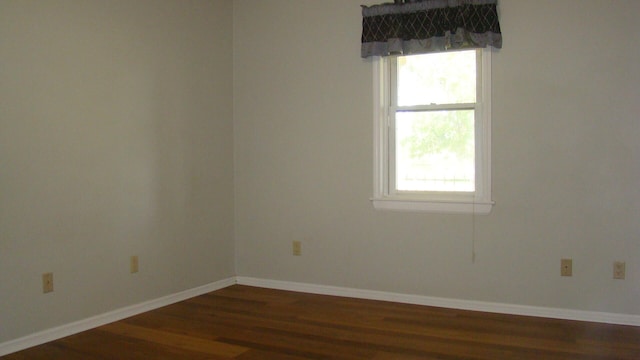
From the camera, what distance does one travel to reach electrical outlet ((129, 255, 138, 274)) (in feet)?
12.3

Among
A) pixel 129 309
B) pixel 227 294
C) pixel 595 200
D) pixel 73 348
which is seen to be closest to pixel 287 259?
pixel 227 294

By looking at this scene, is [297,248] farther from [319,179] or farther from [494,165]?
[494,165]

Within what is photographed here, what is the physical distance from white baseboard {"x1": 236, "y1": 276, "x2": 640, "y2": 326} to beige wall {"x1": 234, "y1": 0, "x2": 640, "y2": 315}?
0.14 feet

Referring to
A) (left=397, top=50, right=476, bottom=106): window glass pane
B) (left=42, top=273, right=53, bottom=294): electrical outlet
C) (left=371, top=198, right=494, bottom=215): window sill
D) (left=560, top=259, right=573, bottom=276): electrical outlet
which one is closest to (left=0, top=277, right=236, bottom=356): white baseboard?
(left=42, top=273, right=53, bottom=294): electrical outlet

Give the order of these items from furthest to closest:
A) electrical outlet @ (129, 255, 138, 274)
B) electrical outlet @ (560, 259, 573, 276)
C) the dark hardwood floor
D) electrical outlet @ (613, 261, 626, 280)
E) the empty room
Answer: electrical outlet @ (129, 255, 138, 274), electrical outlet @ (560, 259, 573, 276), electrical outlet @ (613, 261, 626, 280), the empty room, the dark hardwood floor

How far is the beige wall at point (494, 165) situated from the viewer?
3482mm

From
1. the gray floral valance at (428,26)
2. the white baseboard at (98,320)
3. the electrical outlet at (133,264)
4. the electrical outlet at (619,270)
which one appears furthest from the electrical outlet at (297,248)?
the electrical outlet at (619,270)

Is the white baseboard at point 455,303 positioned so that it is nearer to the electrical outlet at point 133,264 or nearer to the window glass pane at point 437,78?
the electrical outlet at point 133,264

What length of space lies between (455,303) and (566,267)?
78 centimetres

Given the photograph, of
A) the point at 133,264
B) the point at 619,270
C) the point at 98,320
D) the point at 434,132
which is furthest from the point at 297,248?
the point at 619,270

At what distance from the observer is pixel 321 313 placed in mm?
3783

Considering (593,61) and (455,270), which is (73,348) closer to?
(455,270)

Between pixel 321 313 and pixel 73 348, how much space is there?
5.10 feet

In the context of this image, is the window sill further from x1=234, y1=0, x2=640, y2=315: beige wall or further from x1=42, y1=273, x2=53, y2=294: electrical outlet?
x1=42, y1=273, x2=53, y2=294: electrical outlet
